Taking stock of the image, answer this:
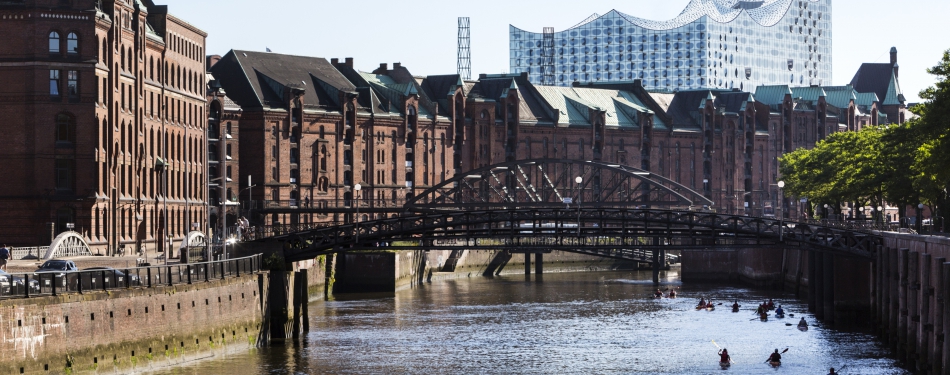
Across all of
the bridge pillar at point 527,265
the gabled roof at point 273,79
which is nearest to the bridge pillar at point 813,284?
the bridge pillar at point 527,265

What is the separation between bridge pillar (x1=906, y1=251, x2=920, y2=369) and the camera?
79562 mm

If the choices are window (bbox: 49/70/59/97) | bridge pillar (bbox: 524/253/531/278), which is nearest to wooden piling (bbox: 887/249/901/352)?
window (bbox: 49/70/59/97)

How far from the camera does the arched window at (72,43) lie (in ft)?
358

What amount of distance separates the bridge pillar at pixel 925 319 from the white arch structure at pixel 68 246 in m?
46.6

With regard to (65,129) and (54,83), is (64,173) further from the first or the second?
(54,83)

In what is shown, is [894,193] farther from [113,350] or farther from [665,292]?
[113,350]

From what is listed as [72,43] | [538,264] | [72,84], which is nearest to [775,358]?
[72,84]

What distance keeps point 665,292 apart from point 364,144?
58786 mm

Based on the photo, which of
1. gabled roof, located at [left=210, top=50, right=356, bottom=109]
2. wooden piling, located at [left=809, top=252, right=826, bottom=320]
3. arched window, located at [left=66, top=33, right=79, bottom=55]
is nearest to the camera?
wooden piling, located at [left=809, top=252, right=826, bottom=320]

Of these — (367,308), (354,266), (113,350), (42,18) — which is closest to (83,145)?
(42,18)

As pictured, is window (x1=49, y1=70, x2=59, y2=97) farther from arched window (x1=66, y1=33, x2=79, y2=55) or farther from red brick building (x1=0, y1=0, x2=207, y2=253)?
arched window (x1=66, y1=33, x2=79, y2=55)

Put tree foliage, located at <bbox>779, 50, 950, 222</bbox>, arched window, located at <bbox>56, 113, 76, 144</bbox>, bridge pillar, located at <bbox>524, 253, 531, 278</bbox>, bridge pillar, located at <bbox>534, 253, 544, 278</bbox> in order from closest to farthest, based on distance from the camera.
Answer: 1. tree foliage, located at <bbox>779, 50, 950, 222</bbox>
2. arched window, located at <bbox>56, 113, 76, 144</bbox>
3. bridge pillar, located at <bbox>524, 253, 531, 278</bbox>
4. bridge pillar, located at <bbox>534, 253, 544, 278</bbox>

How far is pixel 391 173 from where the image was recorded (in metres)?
191

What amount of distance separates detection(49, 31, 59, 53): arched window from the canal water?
23911 millimetres
